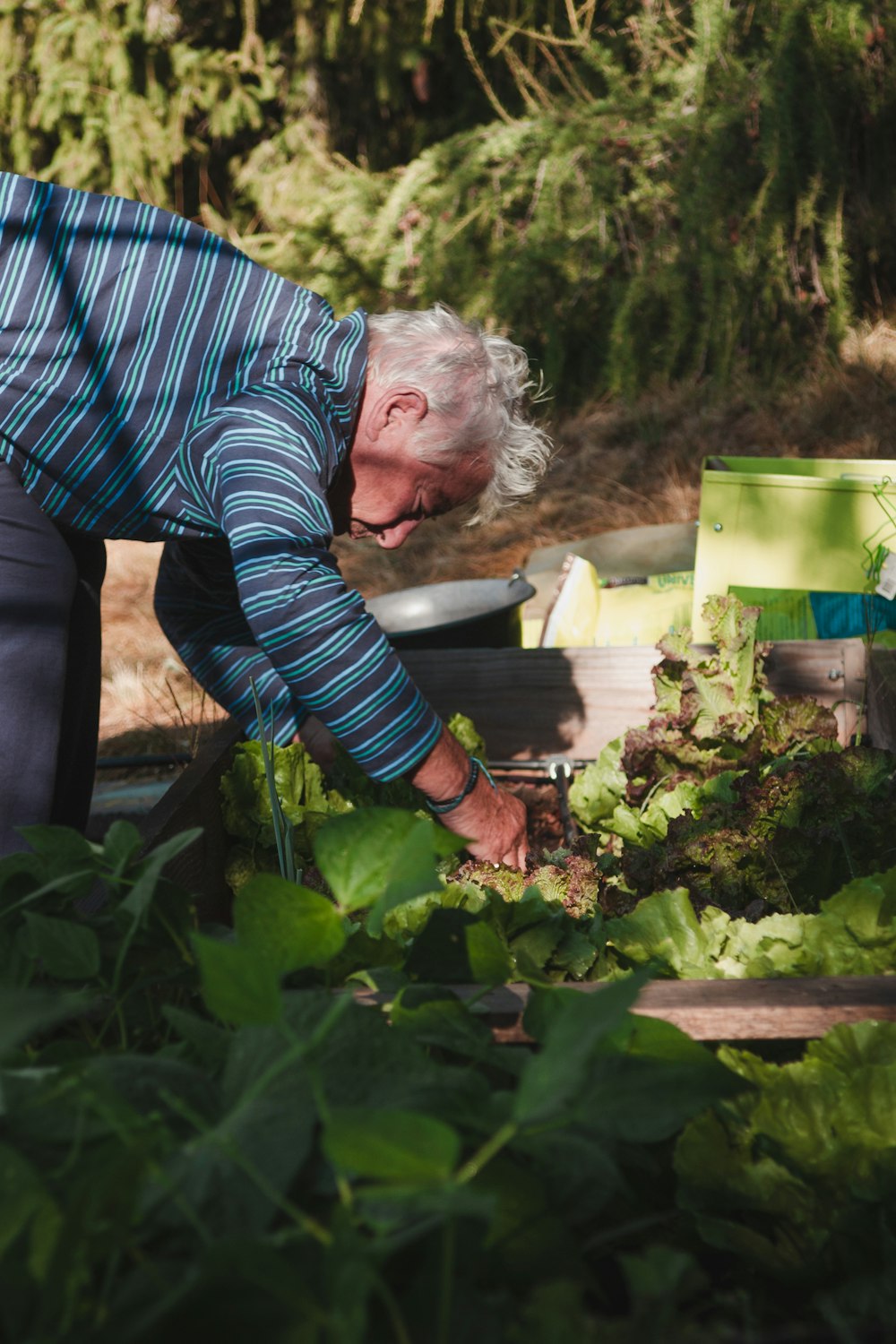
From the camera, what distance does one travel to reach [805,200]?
15.0 ft

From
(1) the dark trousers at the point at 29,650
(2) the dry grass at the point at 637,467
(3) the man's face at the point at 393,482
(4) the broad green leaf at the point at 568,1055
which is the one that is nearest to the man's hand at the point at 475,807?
(3) the man's face at the point at 393,482

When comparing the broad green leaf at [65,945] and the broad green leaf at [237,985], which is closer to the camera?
the broad green leaf at [237,985]

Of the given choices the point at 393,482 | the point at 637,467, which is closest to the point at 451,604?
the point at 393,482

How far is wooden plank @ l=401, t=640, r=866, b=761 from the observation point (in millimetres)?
2225

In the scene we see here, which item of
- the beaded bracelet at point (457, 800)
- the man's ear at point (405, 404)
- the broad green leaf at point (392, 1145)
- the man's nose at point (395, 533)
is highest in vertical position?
the man's ear at point (405, 404)

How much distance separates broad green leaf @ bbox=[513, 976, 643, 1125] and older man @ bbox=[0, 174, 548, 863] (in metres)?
1.01

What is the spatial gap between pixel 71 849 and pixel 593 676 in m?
1.61

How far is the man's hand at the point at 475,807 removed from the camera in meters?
1.61

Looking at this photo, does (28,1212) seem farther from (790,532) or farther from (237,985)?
(790,532)

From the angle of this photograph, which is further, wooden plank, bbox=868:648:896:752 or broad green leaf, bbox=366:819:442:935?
wooden plank, bbox=868:648:896:752

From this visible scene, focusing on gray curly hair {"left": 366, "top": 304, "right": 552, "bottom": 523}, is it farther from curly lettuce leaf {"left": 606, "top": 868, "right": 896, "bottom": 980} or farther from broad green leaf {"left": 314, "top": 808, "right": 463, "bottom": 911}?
broad green leaf {"left": 314, "top": 808, "right": 463, "bottom": 911}

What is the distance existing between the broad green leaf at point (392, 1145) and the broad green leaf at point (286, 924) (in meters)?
0.18

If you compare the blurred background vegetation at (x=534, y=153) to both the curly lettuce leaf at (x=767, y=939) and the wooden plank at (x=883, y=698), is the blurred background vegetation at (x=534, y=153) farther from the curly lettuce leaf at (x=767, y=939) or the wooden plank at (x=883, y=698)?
the curly lettuce leaf at (x=767, y=939)

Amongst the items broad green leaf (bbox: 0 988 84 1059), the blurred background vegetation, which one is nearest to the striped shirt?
broad green leaf (bbox: 0 988 84 1059)
